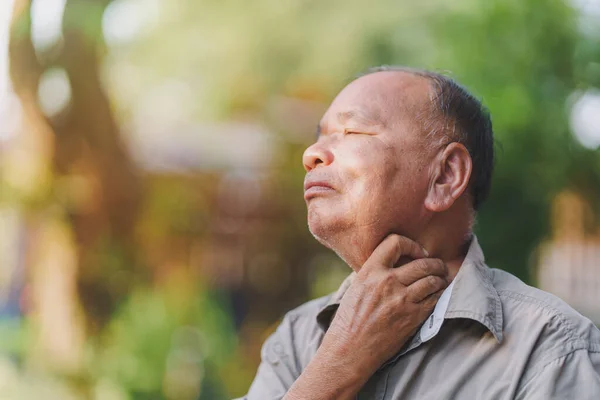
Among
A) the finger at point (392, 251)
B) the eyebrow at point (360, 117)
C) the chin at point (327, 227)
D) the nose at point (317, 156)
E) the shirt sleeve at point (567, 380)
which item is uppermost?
the eyebrow at point (360, 117)

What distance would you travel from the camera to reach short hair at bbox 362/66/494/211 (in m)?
1.62

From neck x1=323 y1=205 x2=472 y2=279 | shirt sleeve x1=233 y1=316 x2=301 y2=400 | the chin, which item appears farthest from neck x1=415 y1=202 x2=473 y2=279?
shirt sleeve x1=233 y1=316 x2=301 y2=400

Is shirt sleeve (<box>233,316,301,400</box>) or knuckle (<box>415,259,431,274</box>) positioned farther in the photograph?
shirt sleeve (<box>233,316,301,400</box>)

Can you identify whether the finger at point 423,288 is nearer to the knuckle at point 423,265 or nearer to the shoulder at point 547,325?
the knuckle at point 423,265

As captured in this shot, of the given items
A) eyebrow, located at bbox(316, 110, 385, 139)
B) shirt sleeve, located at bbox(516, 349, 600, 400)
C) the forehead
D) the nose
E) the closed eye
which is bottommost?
shirt sleeve, located at bbox(516, 349, 600, 400)

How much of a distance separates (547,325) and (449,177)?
43 centimetres

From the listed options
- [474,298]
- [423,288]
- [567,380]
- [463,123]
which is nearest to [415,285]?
[423,288]

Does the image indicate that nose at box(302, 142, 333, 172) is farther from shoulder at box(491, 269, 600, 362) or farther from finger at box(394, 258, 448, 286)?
shoulder at box(491, 269, 600, 362)

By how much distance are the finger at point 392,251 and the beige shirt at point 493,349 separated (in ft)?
0.40

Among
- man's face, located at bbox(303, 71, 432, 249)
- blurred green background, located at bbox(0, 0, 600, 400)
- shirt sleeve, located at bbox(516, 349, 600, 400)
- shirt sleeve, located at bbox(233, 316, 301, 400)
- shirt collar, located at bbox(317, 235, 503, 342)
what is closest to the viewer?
shirt sleeve, located at bbox(516, 349, 600, 400)

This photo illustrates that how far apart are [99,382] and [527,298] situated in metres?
4.41

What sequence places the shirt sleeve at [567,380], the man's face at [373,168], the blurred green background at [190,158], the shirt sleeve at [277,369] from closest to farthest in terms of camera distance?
the shirt sleeve at [567,380] < the man's face at [373,168] < the shirt sleeve at [277,369] < the blurred green background at [190,158]

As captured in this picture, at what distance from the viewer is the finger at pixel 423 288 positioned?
1.47m

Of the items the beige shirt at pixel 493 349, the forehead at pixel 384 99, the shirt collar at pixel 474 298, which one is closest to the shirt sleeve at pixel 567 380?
the beige shirt at pixel 493 349
